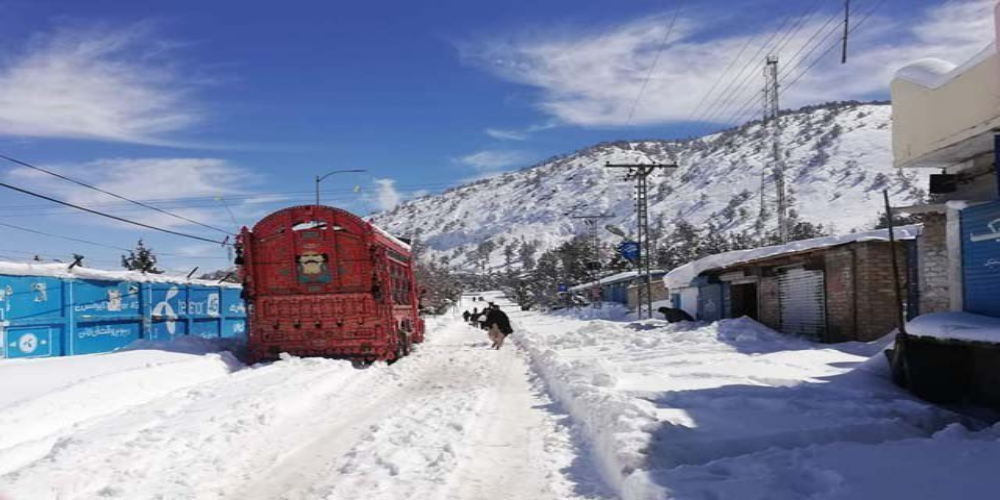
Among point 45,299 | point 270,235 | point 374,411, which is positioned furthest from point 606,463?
point 45,299

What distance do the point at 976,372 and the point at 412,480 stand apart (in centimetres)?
740

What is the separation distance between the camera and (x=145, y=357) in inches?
511

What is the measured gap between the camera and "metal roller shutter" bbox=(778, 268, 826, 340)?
17428mm

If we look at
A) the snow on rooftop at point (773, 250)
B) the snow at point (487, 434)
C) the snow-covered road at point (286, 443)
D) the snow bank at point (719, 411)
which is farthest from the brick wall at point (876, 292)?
the snow-covered road at point (286, 443)

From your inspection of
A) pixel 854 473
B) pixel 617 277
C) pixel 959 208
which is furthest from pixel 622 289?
pixel 854 473

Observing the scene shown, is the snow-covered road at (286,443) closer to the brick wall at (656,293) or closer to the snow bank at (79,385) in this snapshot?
the snow bank at (79,385)

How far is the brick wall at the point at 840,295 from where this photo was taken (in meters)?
15.8

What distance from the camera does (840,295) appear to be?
16297 millimetres

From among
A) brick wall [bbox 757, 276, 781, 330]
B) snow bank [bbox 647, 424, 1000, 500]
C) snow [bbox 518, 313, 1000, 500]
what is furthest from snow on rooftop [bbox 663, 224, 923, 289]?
snow bank [bbox 647, 424, 1000, 500]

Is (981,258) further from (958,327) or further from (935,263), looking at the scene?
(935,263)

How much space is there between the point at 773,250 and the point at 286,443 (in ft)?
49.9

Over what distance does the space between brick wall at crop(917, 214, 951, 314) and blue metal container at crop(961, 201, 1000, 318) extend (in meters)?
2.85

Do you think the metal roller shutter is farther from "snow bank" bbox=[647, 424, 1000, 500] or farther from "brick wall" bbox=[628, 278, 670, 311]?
"brick wall" bbox=[628, 278, 670, 311]

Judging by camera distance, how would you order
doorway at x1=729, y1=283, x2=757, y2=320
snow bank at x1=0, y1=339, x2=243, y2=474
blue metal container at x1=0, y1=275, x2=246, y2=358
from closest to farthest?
snow bank at x1=0, y1=339, x2=243, y2=474
blue metal container at x1=0, y1=275, x2=246, y2=358
doorway at x1=729, y1=283, x2=757, y2=320
